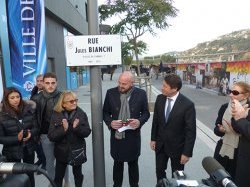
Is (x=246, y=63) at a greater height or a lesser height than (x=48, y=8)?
lesser

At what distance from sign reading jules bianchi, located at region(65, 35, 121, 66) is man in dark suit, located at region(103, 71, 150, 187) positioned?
15.3 inches

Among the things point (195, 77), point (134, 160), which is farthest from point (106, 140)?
A: point (195, 77)

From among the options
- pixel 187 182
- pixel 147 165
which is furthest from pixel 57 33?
pixel 187 182

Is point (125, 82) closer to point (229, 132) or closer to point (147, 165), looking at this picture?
point (229, 132)

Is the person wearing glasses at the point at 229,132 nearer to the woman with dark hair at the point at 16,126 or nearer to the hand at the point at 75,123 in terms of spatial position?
the hand at the point at 75,123

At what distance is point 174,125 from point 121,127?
→ 71 centimetres

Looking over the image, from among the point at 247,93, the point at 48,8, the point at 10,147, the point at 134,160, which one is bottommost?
the point at 134,160

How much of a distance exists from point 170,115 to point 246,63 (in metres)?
9.51

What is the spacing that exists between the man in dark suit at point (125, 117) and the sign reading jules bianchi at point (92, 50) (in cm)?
39

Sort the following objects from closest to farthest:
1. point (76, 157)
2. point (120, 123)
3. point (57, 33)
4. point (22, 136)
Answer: point (22, 136) < point (76, 157) < point (120, 123) < point (57, 33)

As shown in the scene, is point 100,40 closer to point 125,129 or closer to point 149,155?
point 125,129

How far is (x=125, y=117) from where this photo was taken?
4.33m

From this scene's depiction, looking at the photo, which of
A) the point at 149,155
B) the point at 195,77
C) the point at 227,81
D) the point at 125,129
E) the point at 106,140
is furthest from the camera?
the point at 195,77

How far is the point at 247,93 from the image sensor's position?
371cm
